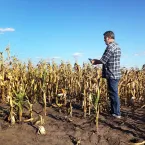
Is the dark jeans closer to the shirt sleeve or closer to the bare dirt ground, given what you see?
the bare dirt ground

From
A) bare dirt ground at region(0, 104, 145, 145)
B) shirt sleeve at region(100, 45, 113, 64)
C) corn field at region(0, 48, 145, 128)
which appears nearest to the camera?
bare dirt ground at region(0, 104, 145, 145)

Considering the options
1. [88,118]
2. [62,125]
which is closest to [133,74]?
A: [88,118]

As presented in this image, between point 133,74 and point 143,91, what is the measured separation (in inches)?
31.0

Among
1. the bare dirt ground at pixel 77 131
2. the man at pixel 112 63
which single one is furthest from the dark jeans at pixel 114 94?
the bare dirt ground at pixel 77 131

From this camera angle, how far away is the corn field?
6.70m

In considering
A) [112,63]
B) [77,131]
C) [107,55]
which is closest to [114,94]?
[112,63]

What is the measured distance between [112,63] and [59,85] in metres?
2.31

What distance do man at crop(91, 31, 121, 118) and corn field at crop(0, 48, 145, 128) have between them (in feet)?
0.93

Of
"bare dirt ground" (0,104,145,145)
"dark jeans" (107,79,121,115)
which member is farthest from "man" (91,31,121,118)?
"bare dirt ground" (0,104,145,145)

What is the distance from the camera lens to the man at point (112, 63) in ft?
20.4

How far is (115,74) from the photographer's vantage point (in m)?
6.26

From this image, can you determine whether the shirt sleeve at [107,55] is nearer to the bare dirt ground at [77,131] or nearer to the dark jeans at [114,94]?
the dark jeans at [114,94]

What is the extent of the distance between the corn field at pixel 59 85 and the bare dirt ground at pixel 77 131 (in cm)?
32

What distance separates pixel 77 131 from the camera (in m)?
5.47
